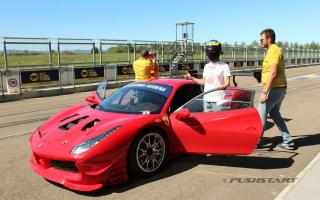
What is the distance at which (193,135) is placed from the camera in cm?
512

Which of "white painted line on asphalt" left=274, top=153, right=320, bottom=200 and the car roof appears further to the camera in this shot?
the car roof

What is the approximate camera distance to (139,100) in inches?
218

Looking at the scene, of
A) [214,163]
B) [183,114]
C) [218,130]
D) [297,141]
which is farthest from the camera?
[297,141]

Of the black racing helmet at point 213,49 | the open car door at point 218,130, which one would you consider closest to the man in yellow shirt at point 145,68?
the black racing helmet at point 213,49

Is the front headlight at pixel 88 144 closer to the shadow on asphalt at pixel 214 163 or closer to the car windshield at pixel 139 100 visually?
the shadow on asphalt at pixel 214 163

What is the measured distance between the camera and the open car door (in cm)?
505

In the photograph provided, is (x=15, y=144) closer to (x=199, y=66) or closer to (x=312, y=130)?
(x=312, y=130)

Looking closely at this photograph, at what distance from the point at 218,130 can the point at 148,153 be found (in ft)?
3.33

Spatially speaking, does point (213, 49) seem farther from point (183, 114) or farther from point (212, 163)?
point (212, 163)

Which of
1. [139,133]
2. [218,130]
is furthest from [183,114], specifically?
[139,133]

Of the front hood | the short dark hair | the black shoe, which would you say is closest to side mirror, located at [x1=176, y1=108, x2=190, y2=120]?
the front hood

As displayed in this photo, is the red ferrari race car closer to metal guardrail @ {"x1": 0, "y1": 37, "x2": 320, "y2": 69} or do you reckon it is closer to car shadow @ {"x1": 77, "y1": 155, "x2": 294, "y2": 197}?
car shadow @ {"x1": 77, "y1": 155, "x2": 294, "y2": 197}

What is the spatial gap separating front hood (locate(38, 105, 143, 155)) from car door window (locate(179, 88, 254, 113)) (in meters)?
0.92

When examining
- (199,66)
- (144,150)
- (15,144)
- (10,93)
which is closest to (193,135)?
(144,150)
